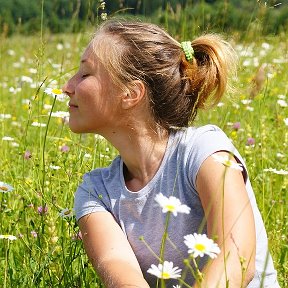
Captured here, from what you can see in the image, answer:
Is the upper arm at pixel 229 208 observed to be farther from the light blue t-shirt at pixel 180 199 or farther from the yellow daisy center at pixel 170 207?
the yellow daisy center at pixel 170 207

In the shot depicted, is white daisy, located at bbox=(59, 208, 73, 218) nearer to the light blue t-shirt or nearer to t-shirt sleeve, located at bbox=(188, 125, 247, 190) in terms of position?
the light blue t-shirt

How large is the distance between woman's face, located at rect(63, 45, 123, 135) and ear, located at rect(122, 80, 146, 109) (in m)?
0.02

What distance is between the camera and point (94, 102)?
5.75 feet

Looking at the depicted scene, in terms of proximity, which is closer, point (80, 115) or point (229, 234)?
point (229, 234)

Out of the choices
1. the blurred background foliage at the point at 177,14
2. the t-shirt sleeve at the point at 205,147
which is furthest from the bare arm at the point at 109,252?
the blurred background foliage at the point at 177,14

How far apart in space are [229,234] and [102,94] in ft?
1.55

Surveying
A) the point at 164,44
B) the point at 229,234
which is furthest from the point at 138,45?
the point at 229,234

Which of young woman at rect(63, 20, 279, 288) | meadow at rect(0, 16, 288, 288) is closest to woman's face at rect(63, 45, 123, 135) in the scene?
young woman at rect(63, 20, 279, 288)

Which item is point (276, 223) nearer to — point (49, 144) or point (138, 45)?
point (138, 45)

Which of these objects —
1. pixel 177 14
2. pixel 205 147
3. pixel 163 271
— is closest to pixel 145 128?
pixel 205 147

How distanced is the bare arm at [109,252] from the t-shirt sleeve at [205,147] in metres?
0.21

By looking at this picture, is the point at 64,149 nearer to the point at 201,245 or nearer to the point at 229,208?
the point at 229,208

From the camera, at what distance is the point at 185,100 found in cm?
176

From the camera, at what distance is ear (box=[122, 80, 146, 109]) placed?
5.74 ft
